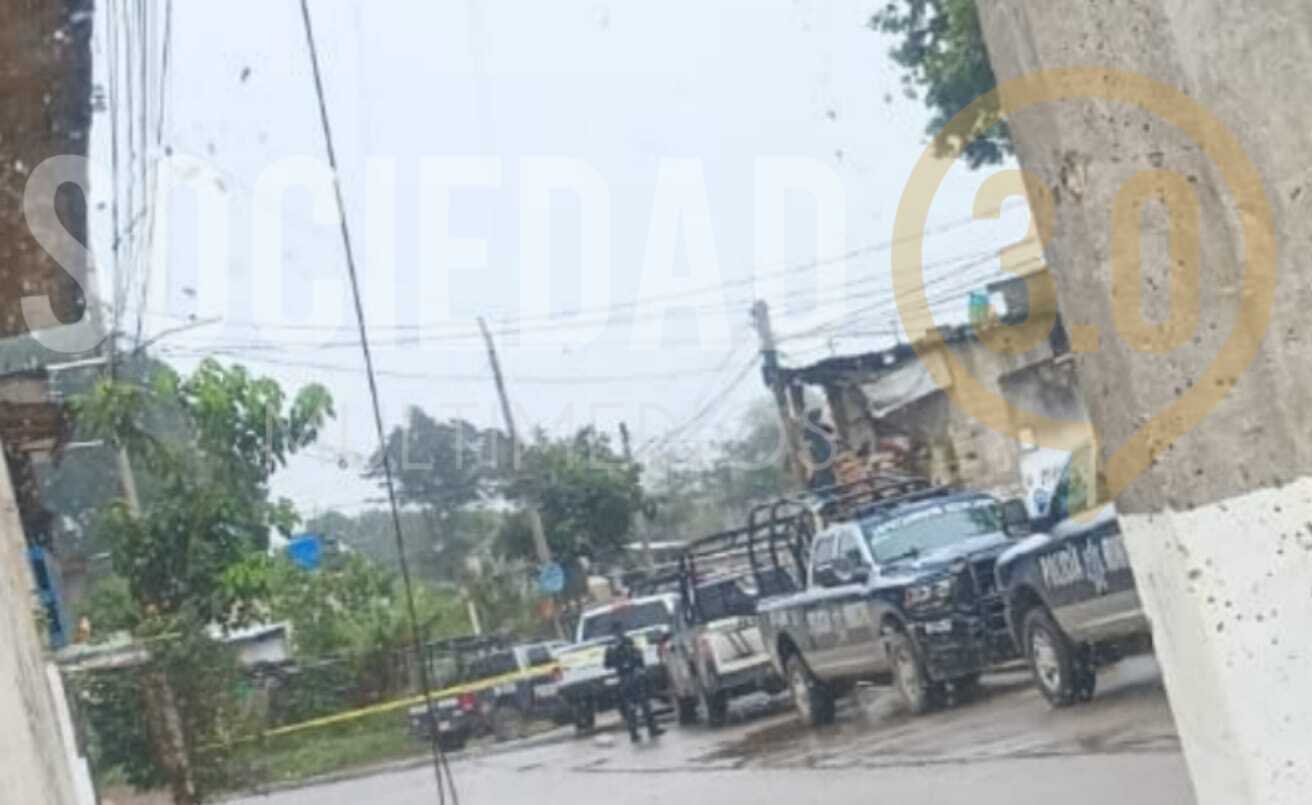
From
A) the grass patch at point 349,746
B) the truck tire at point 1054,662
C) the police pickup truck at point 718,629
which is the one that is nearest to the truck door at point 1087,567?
the truck tire at point 1054,662

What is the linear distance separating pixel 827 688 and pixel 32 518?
5.12 metres

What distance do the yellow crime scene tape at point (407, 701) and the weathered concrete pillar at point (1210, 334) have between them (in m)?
8.18

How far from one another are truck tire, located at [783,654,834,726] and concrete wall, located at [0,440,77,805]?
350 inches

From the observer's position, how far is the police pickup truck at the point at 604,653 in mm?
12812

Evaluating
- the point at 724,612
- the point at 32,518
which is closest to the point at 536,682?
the point at 724,612

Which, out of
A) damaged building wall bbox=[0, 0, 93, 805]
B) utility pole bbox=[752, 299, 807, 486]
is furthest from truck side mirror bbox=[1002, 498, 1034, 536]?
damaged building wall bbox=[0, 0, 93, 805]

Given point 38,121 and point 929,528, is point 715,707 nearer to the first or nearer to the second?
point 929,528

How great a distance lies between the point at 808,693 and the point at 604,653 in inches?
59.4

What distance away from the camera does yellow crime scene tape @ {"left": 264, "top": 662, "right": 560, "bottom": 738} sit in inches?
463

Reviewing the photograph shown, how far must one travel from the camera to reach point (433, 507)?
11.9m

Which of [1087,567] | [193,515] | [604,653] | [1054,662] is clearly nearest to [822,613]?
[604,653]

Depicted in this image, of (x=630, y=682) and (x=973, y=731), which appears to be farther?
(x=630, y=682)

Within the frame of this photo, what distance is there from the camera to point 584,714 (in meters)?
13.6

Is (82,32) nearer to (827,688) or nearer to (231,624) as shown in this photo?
(231,624)
